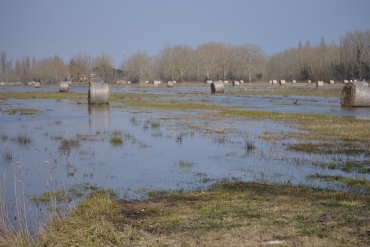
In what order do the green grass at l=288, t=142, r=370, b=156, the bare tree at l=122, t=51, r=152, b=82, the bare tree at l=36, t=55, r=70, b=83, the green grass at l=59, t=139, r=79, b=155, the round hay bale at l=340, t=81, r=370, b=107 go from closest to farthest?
1. the green grass at l=288, t=142, r=370, b=156
2. the green grass at l=59, t=139, r=79, b=155
3. the round hay bale at l=340, t=81, r=370, b=107
4. the bare tree at l=122, t=51, r=152, b=82
5. the bare tree at l=36, t=55, r=70, b=83

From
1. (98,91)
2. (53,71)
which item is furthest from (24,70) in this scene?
(98,91)

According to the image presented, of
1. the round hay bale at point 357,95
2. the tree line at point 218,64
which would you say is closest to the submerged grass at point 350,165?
the round hay bale at point 357,95

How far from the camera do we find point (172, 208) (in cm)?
825

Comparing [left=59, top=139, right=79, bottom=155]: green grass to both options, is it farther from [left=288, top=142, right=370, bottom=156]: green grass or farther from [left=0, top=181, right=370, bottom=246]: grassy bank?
[left=288, top=142, right=370, bottom=156]: green grass

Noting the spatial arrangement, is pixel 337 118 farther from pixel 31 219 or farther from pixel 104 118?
pixel 31 219

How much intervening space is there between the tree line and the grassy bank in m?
103

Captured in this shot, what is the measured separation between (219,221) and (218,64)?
5517 inches

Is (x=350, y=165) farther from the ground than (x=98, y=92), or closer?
closer

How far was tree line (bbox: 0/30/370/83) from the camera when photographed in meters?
114

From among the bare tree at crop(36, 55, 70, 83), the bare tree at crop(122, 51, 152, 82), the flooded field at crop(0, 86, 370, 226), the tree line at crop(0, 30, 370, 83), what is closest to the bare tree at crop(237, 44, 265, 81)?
the tree line at crop(0, 30, 370, 83)

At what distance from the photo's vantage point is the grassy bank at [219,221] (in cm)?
639

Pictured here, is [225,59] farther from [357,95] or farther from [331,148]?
[331,148]

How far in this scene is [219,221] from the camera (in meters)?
7.27

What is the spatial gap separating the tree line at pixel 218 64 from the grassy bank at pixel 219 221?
103 meters
